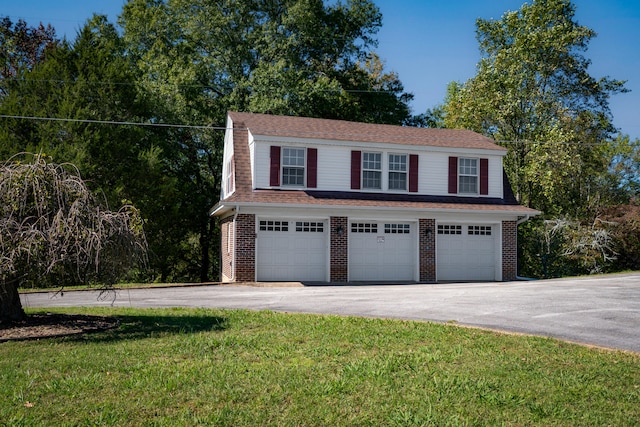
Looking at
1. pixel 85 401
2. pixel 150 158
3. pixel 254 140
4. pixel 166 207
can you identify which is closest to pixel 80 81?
pixel 150 158

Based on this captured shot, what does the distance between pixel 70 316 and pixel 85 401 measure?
6.04m

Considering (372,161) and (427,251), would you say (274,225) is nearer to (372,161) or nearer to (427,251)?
(372,161)

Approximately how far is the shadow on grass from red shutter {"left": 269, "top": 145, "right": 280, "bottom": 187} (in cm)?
1113

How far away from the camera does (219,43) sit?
111 feet

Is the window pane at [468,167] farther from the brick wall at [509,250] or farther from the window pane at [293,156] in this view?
the window pane at [293,156]

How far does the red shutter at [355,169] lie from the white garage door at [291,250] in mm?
2054

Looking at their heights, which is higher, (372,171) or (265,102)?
(265,102)

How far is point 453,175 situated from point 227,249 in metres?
9.56

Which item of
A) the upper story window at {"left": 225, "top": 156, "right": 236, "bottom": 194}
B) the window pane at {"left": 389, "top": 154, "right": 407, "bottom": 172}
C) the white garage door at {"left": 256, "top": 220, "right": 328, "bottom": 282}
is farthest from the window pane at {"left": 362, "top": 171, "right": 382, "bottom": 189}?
the upper story window at {"left": 225, "top": 156, "right": 236, "bottom": 194}

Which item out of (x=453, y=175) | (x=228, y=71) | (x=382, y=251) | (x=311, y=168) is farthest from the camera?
(x=228, y=71)

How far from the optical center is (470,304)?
14.0 metres

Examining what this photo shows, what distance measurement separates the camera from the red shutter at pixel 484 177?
999 inches

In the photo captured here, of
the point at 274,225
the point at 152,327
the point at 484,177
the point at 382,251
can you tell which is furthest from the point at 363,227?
the point at 152,327

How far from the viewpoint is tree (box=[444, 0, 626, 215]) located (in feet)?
115
